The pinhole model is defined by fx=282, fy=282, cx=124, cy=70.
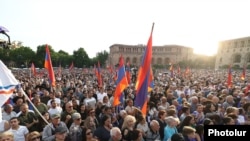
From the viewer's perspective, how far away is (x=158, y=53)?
137 metres

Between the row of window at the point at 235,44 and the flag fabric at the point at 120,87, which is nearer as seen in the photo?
the flag fabric at the point at 120,87

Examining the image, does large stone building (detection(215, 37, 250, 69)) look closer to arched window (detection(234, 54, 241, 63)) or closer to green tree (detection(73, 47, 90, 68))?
arched window (detection(234, 54, 241, 63))

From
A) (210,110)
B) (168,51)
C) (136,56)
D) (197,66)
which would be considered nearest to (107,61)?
(136,56)

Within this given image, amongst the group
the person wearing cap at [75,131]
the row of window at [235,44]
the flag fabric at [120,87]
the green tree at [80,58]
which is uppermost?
the row of window at [235,44]

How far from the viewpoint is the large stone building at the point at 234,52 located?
8675 cm

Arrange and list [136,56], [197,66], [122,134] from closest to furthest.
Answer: [122,134] < [197,66] < [136,56]

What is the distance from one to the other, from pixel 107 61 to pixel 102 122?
12156cm

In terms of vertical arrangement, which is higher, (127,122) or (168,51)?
(168,51)

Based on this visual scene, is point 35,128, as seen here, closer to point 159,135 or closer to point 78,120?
point 78,120

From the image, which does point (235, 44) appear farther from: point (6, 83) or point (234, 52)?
point (6, 83)

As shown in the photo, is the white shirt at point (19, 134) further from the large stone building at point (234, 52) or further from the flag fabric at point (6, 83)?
the large stone building at point (234, 52)

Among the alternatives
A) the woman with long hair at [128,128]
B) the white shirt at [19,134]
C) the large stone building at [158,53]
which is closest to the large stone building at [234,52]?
the large stone building at [158,53]

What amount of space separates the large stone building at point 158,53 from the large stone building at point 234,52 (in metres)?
27.6

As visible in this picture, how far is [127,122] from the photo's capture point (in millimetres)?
5938
